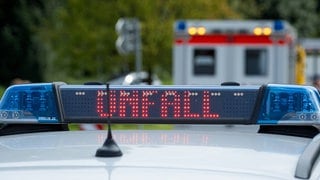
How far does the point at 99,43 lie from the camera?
2992 centimetres

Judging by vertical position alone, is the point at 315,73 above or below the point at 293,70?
below

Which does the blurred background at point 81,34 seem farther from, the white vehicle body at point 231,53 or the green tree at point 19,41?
the white vehicle body at point 231,53

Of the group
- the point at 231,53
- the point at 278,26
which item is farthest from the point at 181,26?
the point at 278,26

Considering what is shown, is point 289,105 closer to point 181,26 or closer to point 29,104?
point 29,104

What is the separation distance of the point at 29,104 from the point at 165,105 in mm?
513

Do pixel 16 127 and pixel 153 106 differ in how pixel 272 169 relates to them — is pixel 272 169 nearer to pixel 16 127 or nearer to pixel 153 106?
pixel 153 106

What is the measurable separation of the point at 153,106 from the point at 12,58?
19.9 meters

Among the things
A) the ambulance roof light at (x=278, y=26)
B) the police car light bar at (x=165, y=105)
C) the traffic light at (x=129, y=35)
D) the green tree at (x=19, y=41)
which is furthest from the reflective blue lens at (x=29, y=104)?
the green tree at (x=19, y=41)

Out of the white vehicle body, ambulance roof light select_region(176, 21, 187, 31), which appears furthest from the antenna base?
the white vehicle body

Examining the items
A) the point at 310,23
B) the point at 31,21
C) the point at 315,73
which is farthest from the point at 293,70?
the point at 310,23

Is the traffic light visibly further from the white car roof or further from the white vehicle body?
the white car roof

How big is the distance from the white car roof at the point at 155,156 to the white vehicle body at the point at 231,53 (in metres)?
12.9

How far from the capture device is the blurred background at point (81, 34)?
2311cm

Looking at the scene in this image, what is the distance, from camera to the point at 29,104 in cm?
377
